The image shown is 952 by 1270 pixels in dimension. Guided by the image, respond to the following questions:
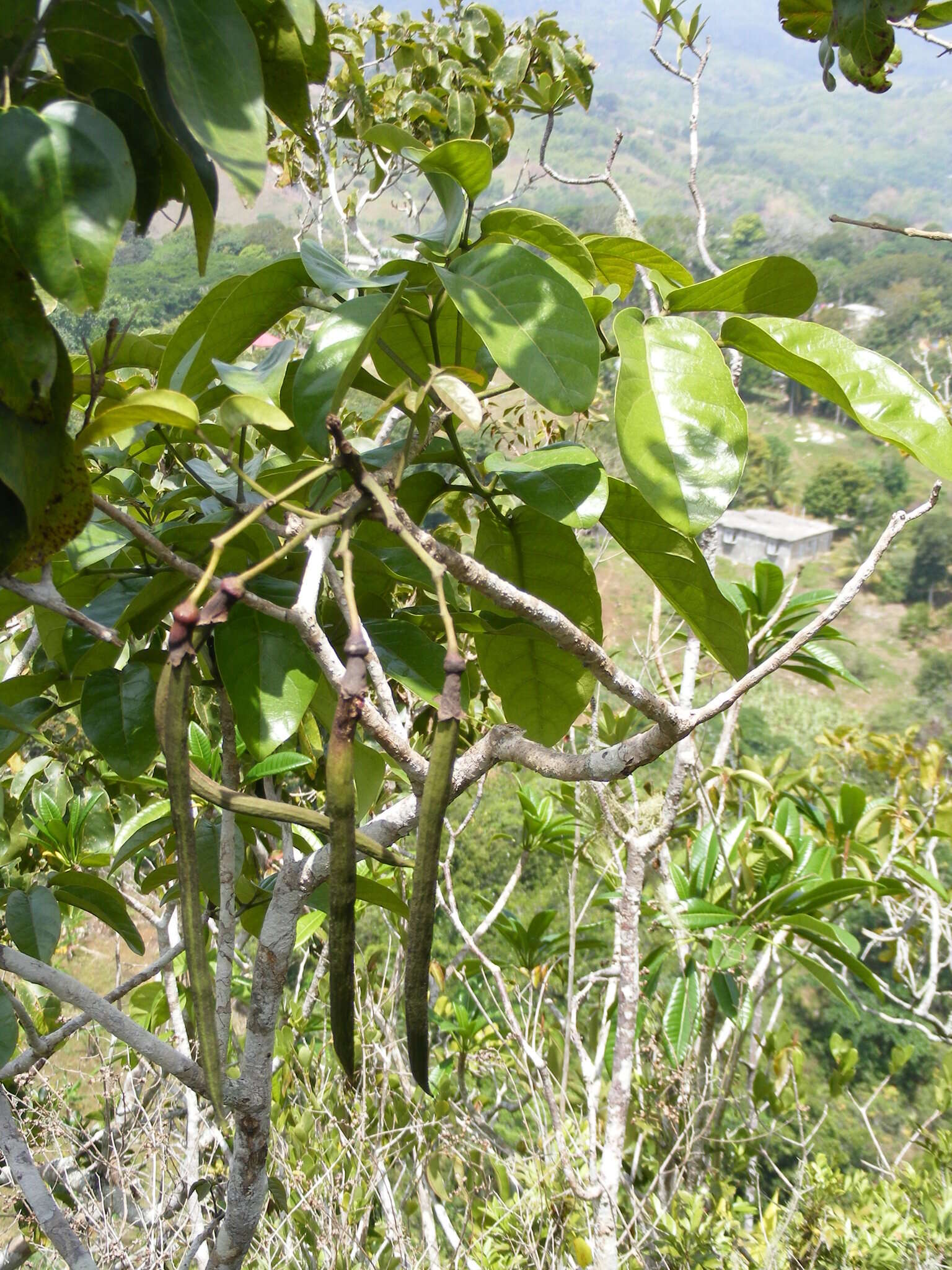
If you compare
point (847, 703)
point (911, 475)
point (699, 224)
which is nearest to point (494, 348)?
point (699, 224)

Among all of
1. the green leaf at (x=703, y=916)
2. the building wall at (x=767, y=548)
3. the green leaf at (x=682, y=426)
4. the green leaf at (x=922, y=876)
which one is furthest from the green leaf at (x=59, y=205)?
the building wall at (x=767, y=548)

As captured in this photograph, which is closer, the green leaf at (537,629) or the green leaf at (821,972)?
the green leaf at (537,629)

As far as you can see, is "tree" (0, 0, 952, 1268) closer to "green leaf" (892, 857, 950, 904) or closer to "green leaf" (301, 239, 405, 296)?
"green leaf" (301, 239, 405, 296)

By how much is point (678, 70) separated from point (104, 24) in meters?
1.77

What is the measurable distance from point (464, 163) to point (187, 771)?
0.34 metres

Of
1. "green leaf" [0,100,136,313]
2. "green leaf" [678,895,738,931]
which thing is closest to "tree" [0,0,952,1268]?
"green leaf" [0,100,136,313]

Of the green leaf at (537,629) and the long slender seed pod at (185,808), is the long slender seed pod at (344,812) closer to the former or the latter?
the long slender seed pod at (185,808)

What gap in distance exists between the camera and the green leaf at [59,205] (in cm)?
32

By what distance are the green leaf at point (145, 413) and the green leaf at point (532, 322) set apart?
0.13 m

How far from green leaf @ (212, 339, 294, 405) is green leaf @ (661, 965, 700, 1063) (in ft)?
4.74

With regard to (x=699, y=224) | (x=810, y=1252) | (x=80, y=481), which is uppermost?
(x=699, y=224)

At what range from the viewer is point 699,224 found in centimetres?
137

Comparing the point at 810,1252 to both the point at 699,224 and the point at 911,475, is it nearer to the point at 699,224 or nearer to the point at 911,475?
the point at 699,224

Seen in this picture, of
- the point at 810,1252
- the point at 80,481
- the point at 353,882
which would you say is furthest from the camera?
the point at 810,1252
